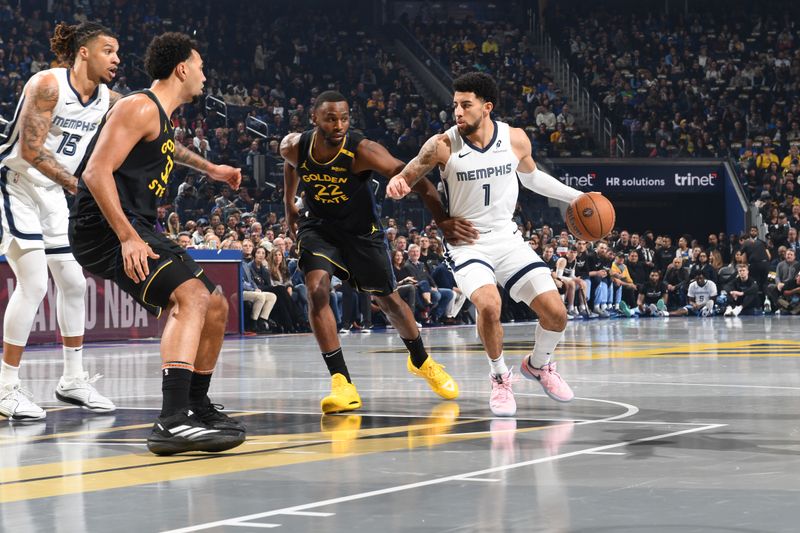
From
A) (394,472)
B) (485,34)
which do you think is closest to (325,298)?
(394,472)

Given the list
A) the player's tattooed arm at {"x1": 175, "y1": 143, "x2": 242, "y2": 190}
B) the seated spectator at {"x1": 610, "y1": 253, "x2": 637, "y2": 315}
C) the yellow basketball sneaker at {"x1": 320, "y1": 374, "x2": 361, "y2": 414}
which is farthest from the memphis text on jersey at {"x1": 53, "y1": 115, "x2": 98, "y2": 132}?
the seated spectator at {"x1": 610, "y1": 253, "x2": 637, "y2": 315}

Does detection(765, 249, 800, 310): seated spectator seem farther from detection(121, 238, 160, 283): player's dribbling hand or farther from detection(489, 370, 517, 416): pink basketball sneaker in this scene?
detection(121, 238, 160, 283): player's dribbling hand

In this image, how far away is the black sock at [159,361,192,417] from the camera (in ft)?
17.6

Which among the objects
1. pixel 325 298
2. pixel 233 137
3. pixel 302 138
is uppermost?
pixel 233 137

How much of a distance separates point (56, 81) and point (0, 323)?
854 cm

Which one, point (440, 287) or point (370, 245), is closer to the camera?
point (370, 245)

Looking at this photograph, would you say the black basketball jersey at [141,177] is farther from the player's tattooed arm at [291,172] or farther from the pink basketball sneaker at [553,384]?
the pink basketball sneaker at [553,384]

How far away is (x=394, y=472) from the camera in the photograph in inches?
189

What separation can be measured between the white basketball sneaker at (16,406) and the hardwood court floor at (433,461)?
0.58 ft

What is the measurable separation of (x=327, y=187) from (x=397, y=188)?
92cm

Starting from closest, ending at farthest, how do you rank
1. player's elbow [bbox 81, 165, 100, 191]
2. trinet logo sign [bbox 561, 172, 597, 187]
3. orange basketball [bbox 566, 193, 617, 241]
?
player's elbow [bbox 81, 165, 100, 191] → orange basketball [bbox 566, 193, 617, 241] → trinet logo sign [bbox 561, 172, 597, 187]

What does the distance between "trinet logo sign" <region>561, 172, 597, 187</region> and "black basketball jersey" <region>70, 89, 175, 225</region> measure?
2334 cm

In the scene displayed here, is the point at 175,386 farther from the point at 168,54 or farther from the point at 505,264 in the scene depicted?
the point at 505,264

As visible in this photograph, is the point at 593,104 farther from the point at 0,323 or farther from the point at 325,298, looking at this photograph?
the point at 325,298
